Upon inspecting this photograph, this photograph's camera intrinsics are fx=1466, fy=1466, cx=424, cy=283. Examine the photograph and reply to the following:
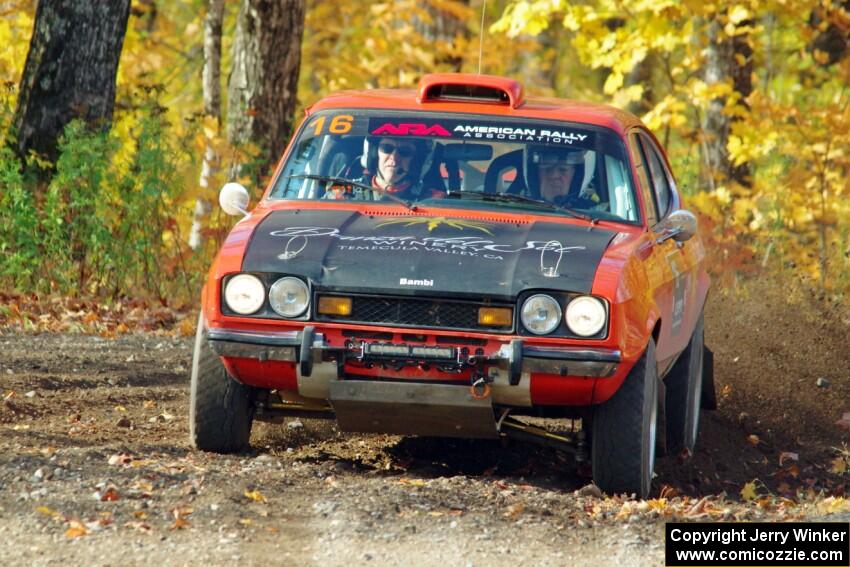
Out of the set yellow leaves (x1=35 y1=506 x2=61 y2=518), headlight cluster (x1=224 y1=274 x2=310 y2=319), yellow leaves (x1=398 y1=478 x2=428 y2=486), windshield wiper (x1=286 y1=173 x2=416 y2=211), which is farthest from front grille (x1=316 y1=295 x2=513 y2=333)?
yellow leaves (x1=35 y1=506 x2=61 y2=518)

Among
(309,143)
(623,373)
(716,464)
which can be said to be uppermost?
(309,143)

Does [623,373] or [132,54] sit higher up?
[132,54]

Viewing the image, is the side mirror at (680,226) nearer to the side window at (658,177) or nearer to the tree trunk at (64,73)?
the side window at (658,177)

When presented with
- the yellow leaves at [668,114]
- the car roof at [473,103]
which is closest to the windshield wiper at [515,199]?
the car roof at [473,103]

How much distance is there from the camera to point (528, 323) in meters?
6.27

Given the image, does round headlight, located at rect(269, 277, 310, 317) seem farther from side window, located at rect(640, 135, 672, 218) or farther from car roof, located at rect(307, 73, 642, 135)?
side window, located at rect(640, 135, 672, 218)

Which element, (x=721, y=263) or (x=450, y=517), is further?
(x=721, y=263)

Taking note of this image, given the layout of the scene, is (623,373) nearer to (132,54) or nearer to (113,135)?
(113,135)

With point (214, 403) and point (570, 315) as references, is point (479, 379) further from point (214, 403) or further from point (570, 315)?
point (214, 403)

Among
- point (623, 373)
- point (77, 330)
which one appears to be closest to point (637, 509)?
point (623, 373)

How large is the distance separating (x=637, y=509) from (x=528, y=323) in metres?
0.91

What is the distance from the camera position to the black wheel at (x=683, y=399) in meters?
8.50

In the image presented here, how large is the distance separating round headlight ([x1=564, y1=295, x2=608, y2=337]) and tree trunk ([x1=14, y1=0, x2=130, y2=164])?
778cm

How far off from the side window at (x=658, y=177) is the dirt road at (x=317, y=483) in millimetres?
1505
